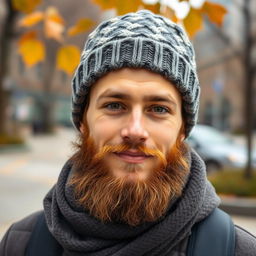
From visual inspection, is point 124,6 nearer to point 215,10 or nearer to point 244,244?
point 215,10

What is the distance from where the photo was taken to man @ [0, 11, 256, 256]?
164cm

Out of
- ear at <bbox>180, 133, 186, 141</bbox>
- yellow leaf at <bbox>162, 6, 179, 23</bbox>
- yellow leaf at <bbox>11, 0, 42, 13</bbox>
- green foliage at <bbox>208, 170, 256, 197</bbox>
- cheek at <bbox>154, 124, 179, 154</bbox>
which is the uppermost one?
green foliage at <bbox>208, 170, 256, 197</bbox>

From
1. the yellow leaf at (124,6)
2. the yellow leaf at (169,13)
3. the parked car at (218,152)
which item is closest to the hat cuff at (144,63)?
the yellow leaf at (124,6)

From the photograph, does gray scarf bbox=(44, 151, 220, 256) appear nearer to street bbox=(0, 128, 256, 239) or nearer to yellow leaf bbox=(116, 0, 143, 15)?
yellow leaf bbox=(116, 0, 143, 15)

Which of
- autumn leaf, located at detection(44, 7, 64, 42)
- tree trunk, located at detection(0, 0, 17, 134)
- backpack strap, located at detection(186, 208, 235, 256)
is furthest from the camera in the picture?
tree trunk, located at detection(0, 0, 17, 134)

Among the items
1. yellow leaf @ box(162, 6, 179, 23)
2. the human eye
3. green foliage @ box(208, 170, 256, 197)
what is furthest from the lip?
green foliage @ box(208, 170, 256, 197)

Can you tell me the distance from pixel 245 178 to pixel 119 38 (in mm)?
8047

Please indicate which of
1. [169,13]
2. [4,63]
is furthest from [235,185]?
[4,63]

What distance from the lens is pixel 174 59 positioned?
68.3 inches

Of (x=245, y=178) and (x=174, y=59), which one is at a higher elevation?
(x=245, y=178)

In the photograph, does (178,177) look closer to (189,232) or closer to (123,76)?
(189,232)

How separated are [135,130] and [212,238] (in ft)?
1.48

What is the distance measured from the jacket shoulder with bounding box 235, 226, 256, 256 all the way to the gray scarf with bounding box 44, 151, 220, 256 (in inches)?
5.4

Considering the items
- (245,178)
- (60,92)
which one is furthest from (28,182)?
(60,92)
